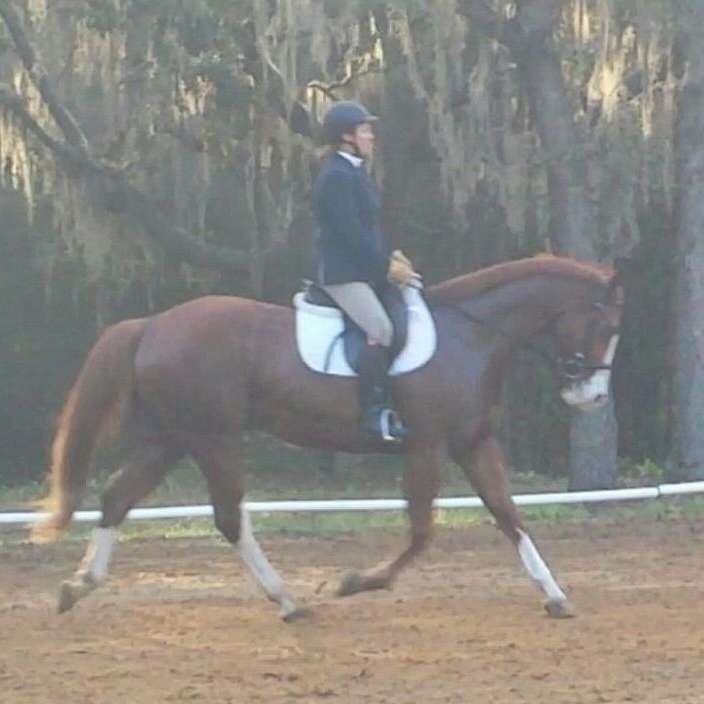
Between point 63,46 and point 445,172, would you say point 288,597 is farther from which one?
point 63,46

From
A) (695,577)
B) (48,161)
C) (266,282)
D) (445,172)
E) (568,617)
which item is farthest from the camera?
(266,282)

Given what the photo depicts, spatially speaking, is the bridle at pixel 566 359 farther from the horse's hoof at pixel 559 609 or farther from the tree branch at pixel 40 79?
the tree branch at pixel 40 79

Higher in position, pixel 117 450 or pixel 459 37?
pixel 459 37

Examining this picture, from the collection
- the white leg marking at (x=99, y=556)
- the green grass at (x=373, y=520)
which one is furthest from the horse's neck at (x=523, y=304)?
the green grass at (x=373, y=520)

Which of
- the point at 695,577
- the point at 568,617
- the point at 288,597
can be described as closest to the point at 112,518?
the point at 288,597

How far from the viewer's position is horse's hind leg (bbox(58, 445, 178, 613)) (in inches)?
299

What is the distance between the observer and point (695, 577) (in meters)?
8.66

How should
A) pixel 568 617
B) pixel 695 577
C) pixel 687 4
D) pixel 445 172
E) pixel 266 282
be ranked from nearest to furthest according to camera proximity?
pixel 568 617 → pixel 695 577 → pixel 687 4 → pixel 445 172 → pixel 266 282

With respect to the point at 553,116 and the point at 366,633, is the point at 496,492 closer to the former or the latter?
the point at 366,633

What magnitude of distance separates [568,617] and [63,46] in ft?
31.6

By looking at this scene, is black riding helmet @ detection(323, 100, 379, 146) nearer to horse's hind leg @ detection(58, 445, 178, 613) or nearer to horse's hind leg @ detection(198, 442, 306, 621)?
horse's hind leg @ detection(198, 442, 306, 621)

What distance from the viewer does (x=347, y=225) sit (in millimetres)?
7383

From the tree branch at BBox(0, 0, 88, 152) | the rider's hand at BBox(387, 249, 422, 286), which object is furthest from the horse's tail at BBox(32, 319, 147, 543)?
the tree branch at BBox(0, 0, 88, 152)

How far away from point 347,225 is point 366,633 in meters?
1.70
